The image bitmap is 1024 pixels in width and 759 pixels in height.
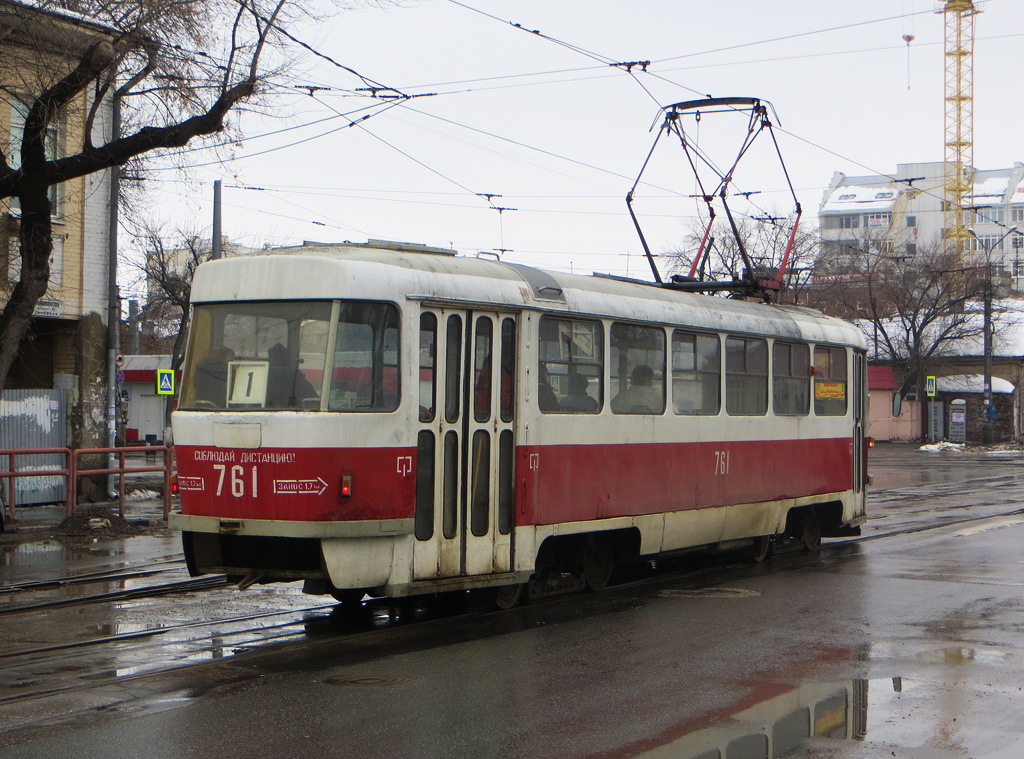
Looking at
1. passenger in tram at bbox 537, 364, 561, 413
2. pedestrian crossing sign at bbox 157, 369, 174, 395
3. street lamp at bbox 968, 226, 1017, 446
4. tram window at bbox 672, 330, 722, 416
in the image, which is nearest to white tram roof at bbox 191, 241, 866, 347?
tram window at bbox 672, 330, 722, 416

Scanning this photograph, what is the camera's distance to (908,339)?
53.2 metres

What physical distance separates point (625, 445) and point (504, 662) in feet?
11.2

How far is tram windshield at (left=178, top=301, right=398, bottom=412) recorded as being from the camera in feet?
28.1

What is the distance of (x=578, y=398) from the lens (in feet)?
33.9

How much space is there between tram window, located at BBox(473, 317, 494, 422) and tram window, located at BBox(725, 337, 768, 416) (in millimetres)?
3836

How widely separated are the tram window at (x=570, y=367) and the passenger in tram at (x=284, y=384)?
6.99 feet

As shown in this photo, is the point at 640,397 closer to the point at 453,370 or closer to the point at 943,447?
the point at 453,370

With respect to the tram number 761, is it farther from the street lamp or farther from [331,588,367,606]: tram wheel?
the street lamp

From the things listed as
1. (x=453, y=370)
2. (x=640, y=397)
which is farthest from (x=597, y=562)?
(x=453, y=370)

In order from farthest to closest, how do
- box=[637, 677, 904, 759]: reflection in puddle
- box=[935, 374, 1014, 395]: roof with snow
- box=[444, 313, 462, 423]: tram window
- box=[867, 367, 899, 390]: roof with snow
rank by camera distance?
box=[867, 367, 899, 390]: roof with snow < box=[935, 374, 1014, 395]: roof with snow < box=[444, 313, 462, 423]: tram window < box=[637, 677, 904, 759]: reflection in puddle

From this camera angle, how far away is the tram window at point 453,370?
29.8 feet

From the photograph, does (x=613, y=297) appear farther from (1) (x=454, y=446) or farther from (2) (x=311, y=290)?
(2) (x=311, y=290)

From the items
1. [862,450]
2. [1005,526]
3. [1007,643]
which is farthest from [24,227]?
[1005,526]

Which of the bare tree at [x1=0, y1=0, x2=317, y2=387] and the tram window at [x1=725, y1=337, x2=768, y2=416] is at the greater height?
the bare tree at [x1=0, y1=0, x2=317, y2=387]
